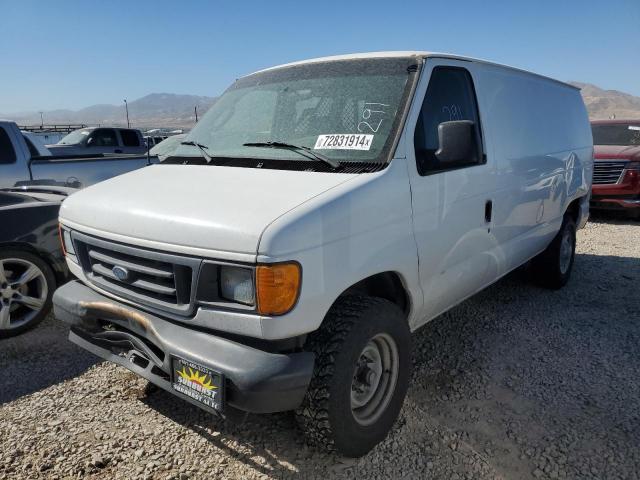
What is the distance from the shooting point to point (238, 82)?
3.92 metres

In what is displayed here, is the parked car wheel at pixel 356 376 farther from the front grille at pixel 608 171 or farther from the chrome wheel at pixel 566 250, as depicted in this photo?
the front grille at pixel 608 171

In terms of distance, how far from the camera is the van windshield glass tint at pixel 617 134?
34.1 feet

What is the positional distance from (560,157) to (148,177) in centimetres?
A: 375

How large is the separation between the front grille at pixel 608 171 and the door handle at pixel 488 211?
23.7 ft

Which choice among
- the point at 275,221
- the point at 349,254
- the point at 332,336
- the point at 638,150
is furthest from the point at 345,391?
the point at 638,150

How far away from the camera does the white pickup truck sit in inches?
250

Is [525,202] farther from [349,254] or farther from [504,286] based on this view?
[349,254]

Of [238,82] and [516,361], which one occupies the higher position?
[238,82]

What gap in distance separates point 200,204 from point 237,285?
1.59 feet

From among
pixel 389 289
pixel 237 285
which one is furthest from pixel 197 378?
pixel 389 289

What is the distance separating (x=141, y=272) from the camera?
2.47 m

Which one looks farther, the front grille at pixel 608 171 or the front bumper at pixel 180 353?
the front grille at pixel 608 171

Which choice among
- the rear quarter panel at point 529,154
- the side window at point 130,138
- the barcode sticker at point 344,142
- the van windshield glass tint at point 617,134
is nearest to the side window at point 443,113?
the rear quarter panel at point 529,154

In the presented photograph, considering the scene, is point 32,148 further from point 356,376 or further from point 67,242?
point 356,376
